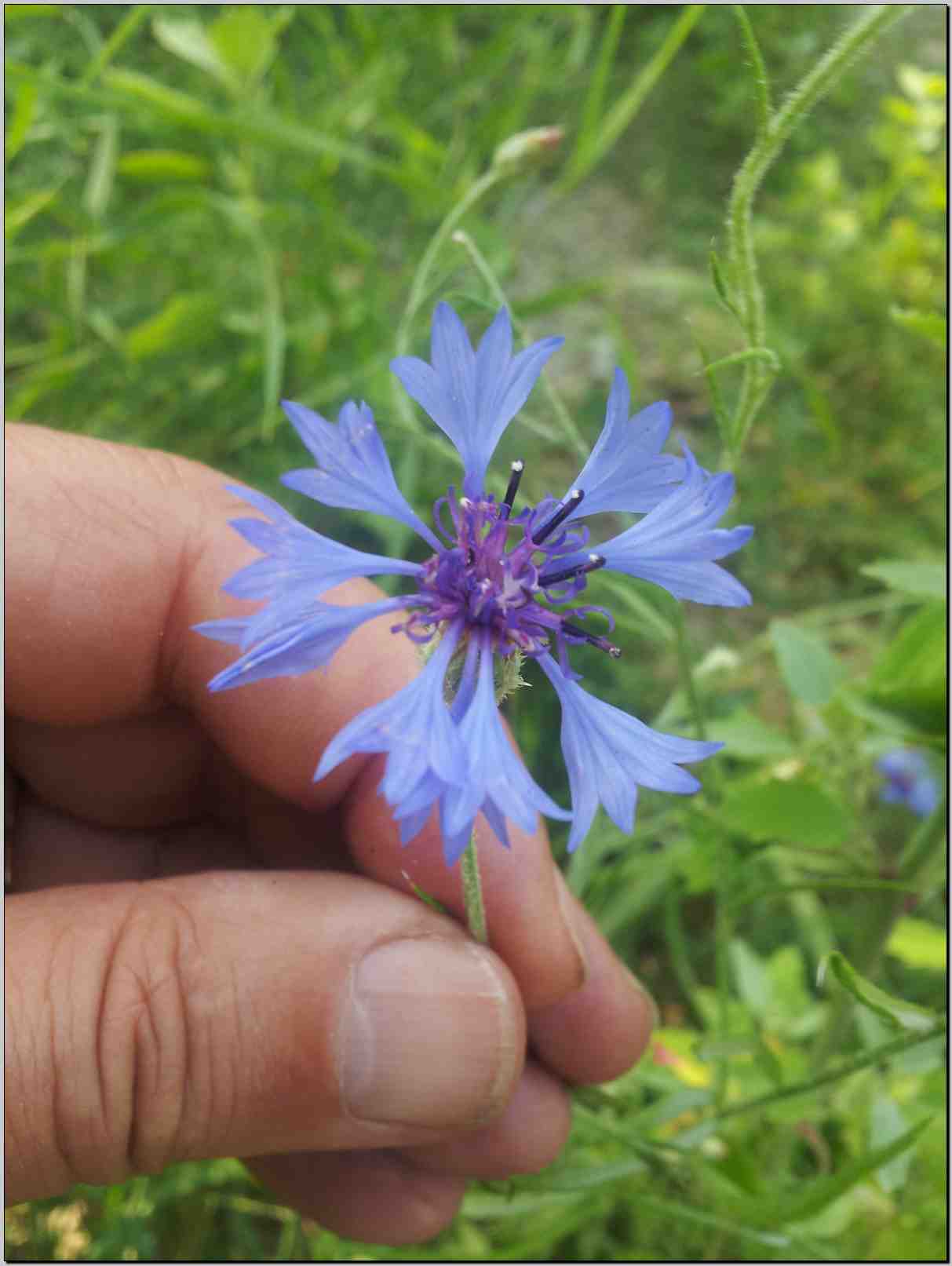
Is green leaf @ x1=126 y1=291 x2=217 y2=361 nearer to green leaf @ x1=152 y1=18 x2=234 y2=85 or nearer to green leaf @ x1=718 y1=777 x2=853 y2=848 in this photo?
green leaf @ x1=152 y1=18 x2=234 y2=85

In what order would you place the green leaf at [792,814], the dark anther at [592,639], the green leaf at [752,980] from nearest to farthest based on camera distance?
the dark anther at [592,639]
the green leaf at [792,814]
the green leaf at [752,980]

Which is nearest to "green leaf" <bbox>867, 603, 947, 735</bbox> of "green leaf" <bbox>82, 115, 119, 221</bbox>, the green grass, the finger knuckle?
the green grass

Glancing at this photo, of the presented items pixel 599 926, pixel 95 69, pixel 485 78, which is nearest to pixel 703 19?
pixel 485 78

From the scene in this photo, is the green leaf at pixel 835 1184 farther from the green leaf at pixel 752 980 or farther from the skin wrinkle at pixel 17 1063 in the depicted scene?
the skin wrinkle at pixel 17 1063

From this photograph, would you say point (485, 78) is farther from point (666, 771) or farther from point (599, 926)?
point (666, 771)

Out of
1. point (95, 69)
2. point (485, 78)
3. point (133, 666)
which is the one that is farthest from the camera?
point (485, 78)

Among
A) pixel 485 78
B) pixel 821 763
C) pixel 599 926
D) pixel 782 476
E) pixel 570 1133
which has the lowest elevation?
pixel 570 1133

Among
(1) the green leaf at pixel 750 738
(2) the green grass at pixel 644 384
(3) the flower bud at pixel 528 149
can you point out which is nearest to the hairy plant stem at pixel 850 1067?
(2) the green grass at pixel 644 384
